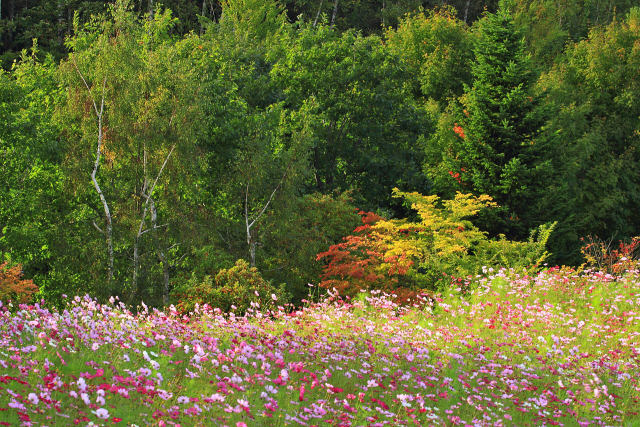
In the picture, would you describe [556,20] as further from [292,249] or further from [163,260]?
[163,260]

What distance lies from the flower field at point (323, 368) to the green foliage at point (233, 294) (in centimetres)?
350

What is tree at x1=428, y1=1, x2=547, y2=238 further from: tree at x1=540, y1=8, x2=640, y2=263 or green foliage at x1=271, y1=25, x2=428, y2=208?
tree at x1=540, y1=8, x2=640, y2=263

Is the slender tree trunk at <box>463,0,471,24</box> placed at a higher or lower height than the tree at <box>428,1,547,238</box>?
higher

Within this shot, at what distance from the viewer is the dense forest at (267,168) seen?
18.7 meters

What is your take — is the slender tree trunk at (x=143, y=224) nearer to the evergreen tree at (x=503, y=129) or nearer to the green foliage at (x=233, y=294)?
the green foliage at (x=233, y=294)

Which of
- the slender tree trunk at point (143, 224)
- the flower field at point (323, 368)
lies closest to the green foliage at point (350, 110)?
the slender tree trunk at point (143, 224)

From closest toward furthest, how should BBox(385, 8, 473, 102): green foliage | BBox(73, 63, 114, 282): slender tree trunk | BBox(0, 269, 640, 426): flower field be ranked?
BBox(0, 269, 640, 426): flower field → BBox(73, 63, 114, 282): slender tree trunk → BBox(385, 8, 473, 102): green foliage

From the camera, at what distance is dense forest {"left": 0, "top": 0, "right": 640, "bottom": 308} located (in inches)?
736

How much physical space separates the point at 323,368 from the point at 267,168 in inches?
526

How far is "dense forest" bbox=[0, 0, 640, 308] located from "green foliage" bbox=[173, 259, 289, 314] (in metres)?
0.07

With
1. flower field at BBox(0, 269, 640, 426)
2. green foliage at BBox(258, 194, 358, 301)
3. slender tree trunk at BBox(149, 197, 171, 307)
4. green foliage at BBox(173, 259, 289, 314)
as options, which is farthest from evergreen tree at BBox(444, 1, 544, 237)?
flower field at BBox(0, 269, 640, 426)

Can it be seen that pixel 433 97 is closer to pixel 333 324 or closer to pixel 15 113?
pixel 15 113

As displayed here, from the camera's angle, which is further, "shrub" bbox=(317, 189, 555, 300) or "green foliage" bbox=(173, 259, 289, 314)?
"shrub" bbox=(317, 189, 555, 300)

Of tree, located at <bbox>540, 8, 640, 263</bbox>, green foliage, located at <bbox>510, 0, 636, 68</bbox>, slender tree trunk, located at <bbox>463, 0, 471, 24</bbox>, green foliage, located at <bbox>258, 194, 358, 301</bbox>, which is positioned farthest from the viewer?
slender tree trunk, located at <bbox>463, 0, 471, 24</bbox>
